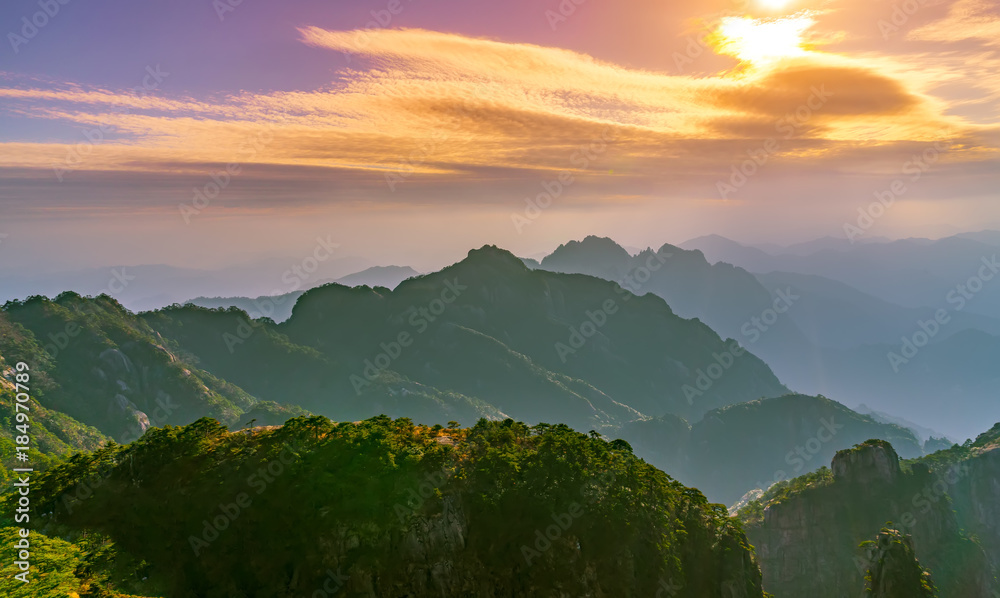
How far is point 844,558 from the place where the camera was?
11031cm

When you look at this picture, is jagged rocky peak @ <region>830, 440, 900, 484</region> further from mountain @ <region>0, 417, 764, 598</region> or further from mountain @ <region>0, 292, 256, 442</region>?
mountain @ <region>0, 292, 256, 442</region>

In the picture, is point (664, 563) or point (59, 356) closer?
point (664, 563)

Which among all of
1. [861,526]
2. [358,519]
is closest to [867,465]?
[861,526]

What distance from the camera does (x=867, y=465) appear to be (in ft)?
402

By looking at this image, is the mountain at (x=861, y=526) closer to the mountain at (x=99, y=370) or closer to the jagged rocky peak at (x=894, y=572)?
the jagged rocky peak at (x=894, y=572)

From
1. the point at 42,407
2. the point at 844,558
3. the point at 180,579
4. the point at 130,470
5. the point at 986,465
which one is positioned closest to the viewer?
the point at 180,579

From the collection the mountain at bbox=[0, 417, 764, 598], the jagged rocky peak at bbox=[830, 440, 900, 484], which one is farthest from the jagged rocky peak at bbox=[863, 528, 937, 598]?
the jagged rocky peak at bbox=[830, 440, 900, 484]

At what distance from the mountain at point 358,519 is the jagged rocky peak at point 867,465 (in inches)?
3191

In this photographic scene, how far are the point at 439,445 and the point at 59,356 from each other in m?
173

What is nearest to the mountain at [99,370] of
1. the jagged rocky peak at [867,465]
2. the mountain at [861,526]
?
the mountain at [861,526]

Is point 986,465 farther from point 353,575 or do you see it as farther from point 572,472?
point 353,575

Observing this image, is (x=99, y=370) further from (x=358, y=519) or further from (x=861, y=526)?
(x=861, y=526)

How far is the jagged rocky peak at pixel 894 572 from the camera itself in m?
79.9

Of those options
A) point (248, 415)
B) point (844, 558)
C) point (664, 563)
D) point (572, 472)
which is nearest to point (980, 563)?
point (844, 558)
